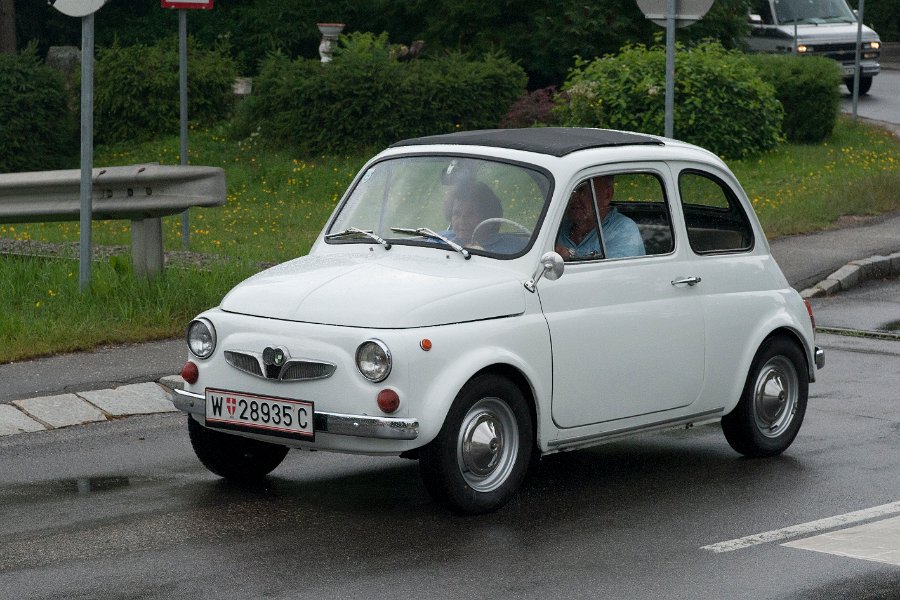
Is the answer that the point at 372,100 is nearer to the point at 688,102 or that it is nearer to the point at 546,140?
the point at 688,102

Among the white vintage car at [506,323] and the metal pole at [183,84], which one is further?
the metal pole at [183,84]

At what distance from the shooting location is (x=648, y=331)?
739 centimetres

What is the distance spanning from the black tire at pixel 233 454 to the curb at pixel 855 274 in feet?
25.3

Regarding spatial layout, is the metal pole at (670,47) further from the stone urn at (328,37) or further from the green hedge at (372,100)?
the stone urn at (328,37)

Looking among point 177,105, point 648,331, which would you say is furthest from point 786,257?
point 177,105

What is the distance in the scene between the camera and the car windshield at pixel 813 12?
33938 millimetres

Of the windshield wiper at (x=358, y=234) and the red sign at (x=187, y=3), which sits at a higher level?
the red sign at (x=187, y=3)

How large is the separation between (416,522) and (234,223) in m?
12.6

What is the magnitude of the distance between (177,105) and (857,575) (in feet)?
74.4

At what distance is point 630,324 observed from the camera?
7312mm

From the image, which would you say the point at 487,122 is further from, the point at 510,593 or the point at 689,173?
the point at 510,593

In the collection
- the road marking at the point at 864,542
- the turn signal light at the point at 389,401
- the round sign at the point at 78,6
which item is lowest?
the road marking at the point at 864,542

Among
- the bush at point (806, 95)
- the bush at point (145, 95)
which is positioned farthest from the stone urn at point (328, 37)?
the bush at point (806, 95)

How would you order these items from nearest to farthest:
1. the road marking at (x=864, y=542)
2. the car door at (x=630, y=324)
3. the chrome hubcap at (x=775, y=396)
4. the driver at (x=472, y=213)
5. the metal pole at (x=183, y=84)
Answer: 1. the road marking at (x=864, y=542)
2. the car door at (x=630, y=324)
3. the driver at (x=472, y=213)
4. the chrome hubcap at (x=775, y=396)
5. the metal pole at (x=183, y=84)
